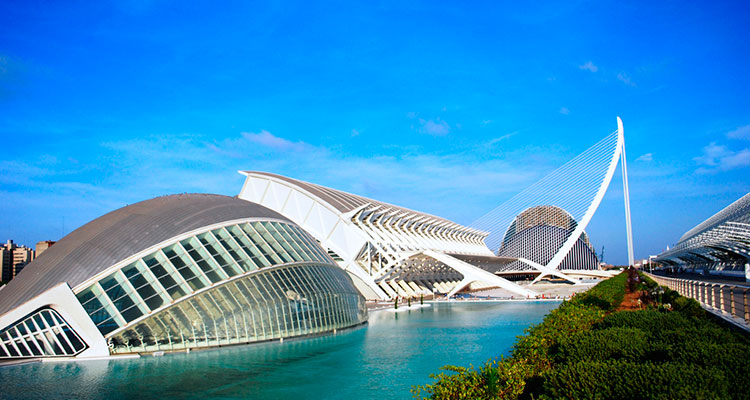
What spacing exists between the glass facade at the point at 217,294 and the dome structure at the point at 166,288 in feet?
0.12

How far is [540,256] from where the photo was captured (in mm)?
100375

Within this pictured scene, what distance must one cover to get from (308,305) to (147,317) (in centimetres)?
637

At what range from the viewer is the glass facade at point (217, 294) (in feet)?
53.1

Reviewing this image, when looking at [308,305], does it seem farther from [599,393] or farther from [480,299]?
[480,299]

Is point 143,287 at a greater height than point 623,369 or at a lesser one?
greater

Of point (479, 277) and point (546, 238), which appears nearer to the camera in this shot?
point (479, 277)

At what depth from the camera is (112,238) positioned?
18.3 m

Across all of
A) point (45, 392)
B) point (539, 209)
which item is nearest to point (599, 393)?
point (45, 392)

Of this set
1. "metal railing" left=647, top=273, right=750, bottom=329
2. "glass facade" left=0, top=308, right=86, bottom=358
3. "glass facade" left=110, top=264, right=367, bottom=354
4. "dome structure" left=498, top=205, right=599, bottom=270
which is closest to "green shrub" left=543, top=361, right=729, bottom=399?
"metal railing" left=647, top=273, right=750, bottom=329

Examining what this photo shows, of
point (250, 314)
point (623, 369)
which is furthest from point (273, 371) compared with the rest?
point (623, 369)

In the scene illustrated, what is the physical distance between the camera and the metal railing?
11.7 meters

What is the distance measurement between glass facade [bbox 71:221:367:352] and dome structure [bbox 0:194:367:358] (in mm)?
35

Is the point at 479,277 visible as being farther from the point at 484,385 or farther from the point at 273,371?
the point at 484,385

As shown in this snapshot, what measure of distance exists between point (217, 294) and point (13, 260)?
397ft
